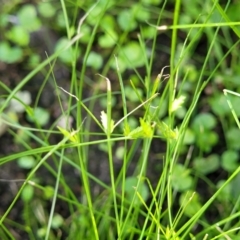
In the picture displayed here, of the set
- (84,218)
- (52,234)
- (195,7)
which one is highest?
(195,7)

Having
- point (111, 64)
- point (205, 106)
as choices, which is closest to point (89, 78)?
point (111, 64)

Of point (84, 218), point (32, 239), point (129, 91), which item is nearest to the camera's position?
point (84, 218)

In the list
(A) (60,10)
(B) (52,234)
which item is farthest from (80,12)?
(B) (52,234)

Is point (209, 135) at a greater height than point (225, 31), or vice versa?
point (225, 31)

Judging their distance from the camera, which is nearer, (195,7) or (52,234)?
(52,234)

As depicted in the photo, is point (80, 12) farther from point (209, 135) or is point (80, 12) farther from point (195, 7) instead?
point (209, 135)

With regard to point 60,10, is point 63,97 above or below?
below

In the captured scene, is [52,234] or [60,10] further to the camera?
[60,10]

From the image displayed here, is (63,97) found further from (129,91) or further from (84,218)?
(84,218)

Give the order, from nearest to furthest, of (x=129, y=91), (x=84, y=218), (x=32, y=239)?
(x=84, y=218), (x=32, y=239), (x=129, y=91)
